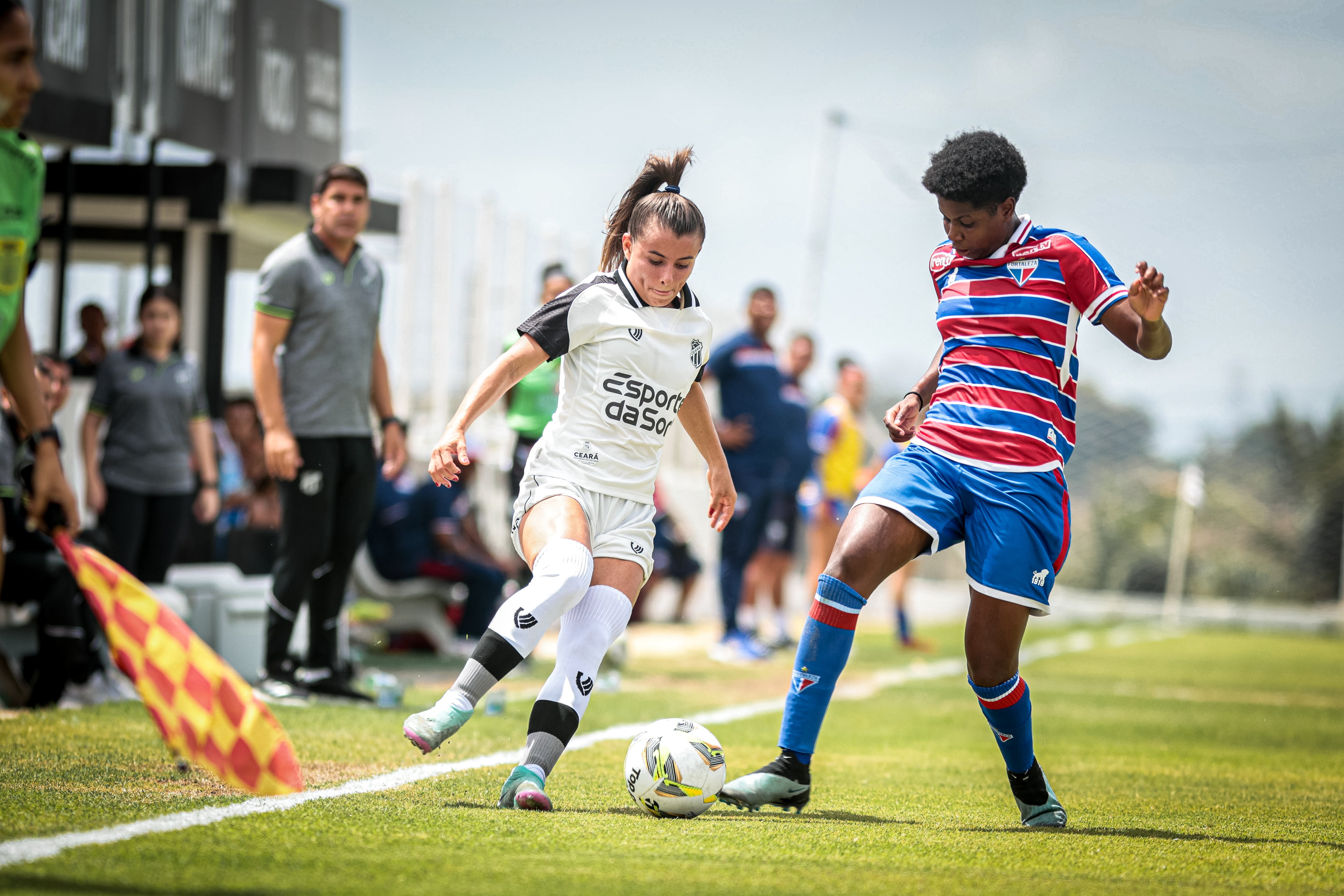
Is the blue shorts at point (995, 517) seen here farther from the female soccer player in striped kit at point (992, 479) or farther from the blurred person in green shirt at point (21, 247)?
the blurred person in green shirt at point (21, 247)

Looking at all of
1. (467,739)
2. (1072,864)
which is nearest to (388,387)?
(467,739)

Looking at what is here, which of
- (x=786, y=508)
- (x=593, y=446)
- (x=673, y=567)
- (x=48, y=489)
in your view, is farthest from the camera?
(x=673, y=567)

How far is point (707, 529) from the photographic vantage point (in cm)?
2136

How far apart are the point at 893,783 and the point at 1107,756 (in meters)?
1.82

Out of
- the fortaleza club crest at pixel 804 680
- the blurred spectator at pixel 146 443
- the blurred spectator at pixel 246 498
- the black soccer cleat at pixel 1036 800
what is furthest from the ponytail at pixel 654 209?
the blurred spectator at pixel 246 498

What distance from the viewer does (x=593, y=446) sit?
4.41m

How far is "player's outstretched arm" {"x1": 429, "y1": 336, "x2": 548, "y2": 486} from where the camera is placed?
4094mm

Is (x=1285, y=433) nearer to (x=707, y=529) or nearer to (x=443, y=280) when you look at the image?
(x=707, y=529)

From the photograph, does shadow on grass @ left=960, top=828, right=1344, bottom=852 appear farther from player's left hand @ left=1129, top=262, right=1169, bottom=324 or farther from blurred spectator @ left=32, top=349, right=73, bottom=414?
blurred spectator @ left=32, top=349, right=73, bottom=414

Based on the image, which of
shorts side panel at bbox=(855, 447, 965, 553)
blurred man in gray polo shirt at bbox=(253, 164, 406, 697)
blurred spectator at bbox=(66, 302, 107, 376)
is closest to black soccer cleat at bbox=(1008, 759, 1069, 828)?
shorts side panel at bbox=(855, 447, 965, 553)

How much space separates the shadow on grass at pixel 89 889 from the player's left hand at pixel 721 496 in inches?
93.6

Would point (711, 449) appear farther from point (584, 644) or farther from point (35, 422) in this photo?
point (35, 422)

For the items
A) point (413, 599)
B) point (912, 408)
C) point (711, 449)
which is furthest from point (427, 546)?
point (912, 408)

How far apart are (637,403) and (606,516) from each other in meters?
0.37
